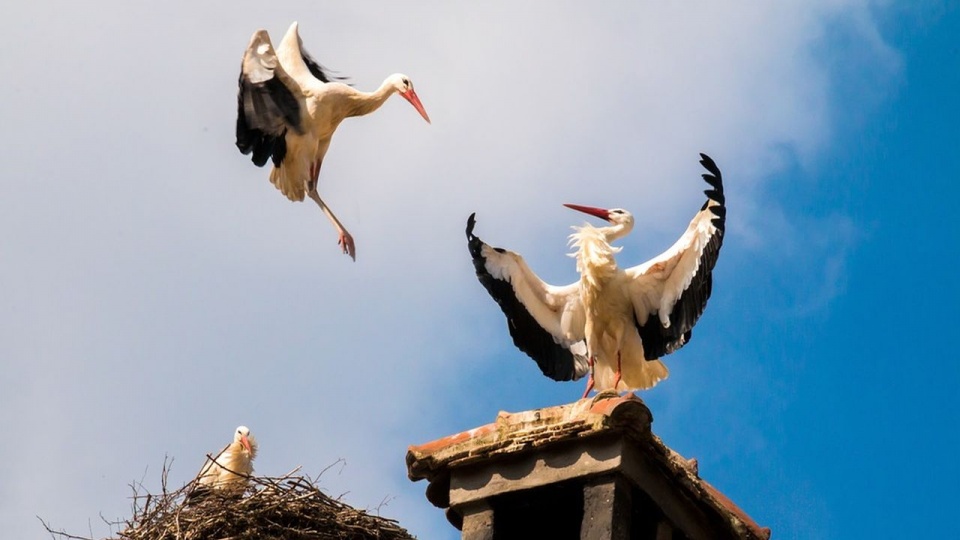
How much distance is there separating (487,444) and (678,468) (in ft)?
2.55

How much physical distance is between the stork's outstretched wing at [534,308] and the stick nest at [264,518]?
1.52m

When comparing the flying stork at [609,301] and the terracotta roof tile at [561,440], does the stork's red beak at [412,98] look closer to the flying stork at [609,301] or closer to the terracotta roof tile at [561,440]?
the flying stork at [609,301]

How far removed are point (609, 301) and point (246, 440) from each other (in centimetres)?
315

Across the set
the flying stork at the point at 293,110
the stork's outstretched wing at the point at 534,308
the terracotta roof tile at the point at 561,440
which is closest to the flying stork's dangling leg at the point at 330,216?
the flying stork at the point at 293,110

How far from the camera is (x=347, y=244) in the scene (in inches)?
583

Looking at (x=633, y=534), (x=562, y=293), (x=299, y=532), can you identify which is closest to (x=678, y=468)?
(x=633, y=534)

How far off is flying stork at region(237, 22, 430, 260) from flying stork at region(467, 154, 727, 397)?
2180mm

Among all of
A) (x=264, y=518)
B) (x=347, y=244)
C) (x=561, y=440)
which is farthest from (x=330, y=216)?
(x=561, y=440)

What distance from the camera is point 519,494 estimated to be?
8.90m

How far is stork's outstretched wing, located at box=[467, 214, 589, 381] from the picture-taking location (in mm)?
12711

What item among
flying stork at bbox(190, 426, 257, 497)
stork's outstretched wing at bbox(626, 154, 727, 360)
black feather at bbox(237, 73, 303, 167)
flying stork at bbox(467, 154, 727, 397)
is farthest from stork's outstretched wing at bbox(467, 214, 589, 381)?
black feather at bbox(237, 73, 303, 167)

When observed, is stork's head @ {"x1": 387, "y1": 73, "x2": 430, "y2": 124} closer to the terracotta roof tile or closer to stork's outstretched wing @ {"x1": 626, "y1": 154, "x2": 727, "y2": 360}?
stork's outstretched wing @ {"x1": 626, "y1": 154, "x2": 727, "y2": 360}

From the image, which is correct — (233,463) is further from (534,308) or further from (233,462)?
(534,308)

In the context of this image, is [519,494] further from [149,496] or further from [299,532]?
[149,496]
